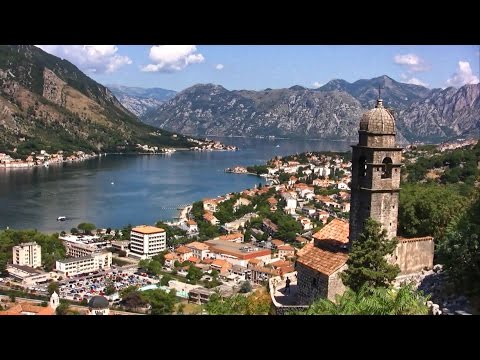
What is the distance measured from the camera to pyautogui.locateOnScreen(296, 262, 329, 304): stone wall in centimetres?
614

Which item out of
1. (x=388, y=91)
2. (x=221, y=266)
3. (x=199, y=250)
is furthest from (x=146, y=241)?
(x=388, y=91)

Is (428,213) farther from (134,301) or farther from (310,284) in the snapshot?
(134,301)

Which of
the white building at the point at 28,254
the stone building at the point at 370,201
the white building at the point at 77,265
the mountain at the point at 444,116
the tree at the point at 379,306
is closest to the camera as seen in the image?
the tree at the point at 379,306

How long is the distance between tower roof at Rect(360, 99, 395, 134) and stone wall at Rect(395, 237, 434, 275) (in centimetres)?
130

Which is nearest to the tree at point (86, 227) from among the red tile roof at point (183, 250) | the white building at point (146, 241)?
the white building at point (146, 241)

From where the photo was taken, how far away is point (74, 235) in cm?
2366

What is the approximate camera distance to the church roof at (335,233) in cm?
696

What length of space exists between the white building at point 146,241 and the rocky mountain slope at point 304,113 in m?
78.3

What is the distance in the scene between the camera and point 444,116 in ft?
361

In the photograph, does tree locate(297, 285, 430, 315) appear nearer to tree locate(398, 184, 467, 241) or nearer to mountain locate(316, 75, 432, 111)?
tree locate(398, 184, 467, 241)

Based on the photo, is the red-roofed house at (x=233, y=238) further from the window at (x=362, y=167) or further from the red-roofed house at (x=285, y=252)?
the window at (x=362, y=167)

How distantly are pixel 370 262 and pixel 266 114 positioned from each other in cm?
12860
